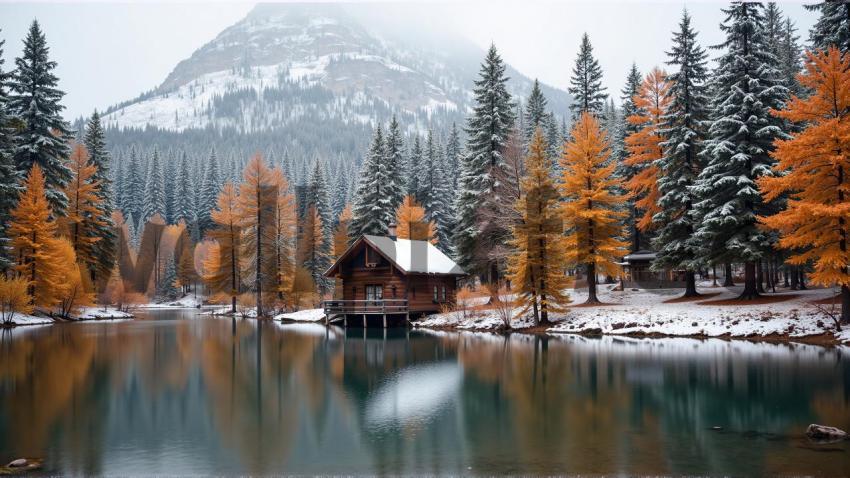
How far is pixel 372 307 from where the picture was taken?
153 feet

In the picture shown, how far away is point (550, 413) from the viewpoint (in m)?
15.9

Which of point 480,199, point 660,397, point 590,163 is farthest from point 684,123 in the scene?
point 660,397

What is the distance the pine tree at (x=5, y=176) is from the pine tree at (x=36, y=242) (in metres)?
0.83

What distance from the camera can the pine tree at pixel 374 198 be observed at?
56812 millimetres

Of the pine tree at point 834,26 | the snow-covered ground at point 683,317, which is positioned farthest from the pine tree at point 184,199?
the pine tree at point 834,26

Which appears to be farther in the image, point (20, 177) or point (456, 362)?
point (20, 177)

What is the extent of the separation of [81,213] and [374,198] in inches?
982

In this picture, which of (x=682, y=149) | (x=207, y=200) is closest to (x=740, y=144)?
(x=682, y=149)

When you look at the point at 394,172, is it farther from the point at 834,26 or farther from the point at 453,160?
the point at 834,26

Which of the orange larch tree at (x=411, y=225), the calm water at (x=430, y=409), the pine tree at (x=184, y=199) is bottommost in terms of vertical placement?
the calm water at (x=430, y=409)

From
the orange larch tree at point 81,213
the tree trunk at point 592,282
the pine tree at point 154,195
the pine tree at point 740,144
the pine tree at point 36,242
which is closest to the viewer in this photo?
the pine tree at point 740,144

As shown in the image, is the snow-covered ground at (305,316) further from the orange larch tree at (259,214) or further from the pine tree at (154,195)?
the pine tree at (154,195)

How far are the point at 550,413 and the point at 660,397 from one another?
12.8ft

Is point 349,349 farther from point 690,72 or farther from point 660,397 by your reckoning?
point 690,72
